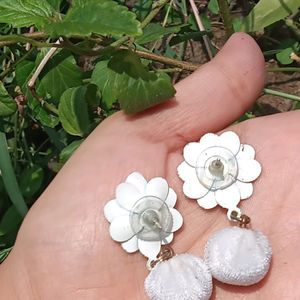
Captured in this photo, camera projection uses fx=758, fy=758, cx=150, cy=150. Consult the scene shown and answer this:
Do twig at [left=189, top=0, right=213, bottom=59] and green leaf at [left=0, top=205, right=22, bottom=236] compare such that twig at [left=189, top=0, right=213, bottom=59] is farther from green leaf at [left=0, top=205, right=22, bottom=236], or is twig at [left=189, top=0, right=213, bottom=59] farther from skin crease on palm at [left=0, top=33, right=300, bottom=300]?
green leaf at [left=0, top=205, right=22, bottom=236]

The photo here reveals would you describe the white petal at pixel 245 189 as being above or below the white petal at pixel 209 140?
below

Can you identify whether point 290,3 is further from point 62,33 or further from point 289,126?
point 62,33

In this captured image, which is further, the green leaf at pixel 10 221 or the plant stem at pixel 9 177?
the green leaf at pixel 10 221

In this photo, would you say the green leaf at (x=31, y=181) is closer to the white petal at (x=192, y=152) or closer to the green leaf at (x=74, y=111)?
the green leaf at (x=74, y=111)

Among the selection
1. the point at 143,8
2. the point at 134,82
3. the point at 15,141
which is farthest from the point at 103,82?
the point at 143,8

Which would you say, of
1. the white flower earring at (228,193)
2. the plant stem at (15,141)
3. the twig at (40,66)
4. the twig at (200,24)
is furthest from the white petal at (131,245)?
the twig at (200,24)

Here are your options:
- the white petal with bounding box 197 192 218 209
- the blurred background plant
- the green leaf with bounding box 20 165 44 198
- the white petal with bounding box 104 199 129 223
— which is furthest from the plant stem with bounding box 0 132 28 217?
the white petal with bounding box 197 192 218 209

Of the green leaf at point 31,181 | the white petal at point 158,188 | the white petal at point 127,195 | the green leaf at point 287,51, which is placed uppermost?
the white petal at point 127,195
